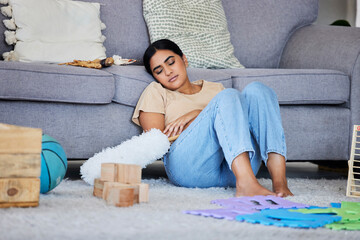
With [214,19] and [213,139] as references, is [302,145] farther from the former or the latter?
[214,19]

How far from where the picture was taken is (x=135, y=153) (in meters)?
1.70

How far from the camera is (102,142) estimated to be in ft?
6.62

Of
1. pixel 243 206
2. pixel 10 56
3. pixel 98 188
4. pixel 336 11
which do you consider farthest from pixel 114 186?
pixel 336 11

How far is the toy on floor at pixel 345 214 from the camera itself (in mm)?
1177

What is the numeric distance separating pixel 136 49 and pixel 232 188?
1.19 meters

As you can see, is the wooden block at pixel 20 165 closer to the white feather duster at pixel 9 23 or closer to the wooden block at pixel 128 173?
the wooden block at pixel 128 173

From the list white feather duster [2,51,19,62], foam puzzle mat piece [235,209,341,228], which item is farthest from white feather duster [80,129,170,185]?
white feather duster [2,51,19,62]

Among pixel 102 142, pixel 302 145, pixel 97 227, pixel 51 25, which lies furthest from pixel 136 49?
pixel 97 227

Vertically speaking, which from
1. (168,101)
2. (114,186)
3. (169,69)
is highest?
(169,69)

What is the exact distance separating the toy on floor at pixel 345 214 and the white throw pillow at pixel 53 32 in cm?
150

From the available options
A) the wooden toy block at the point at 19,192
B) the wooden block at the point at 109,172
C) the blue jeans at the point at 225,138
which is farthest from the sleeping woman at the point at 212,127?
the wooden toy block at the point at 19,192

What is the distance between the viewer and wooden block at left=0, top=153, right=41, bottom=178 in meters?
1.23

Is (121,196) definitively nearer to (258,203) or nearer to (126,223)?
(126,223)

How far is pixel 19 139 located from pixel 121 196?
30cm
